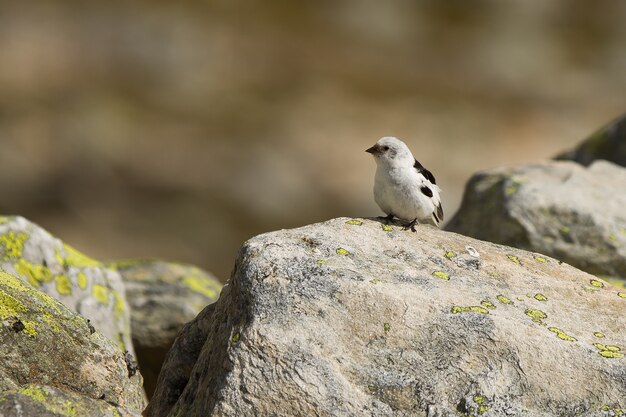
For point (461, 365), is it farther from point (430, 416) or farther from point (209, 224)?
point (209, 224)

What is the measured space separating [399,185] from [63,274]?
442cm

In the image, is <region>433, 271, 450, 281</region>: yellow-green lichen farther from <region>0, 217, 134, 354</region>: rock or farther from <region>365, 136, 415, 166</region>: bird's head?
<region>0, 217, 134, 354</region>: rock

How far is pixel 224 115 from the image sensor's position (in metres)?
51.9

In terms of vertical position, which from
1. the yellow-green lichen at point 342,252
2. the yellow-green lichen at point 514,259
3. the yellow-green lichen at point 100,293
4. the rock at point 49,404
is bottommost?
the rock at point 49,404

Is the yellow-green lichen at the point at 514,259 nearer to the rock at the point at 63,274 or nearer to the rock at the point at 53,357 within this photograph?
the rock at the point at 53,357

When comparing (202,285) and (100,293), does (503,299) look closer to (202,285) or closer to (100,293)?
(100,293)

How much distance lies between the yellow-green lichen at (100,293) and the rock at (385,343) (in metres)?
3.50

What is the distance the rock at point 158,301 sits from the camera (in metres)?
13.3

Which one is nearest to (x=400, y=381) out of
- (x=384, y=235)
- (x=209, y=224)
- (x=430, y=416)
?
(x=430, y=416)

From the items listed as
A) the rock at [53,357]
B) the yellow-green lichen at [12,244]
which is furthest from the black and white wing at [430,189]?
the yellow-green lichen at [12,244]

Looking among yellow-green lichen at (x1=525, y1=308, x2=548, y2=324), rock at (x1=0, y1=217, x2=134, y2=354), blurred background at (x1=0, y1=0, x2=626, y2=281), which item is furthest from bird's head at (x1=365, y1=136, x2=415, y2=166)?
blurred background at (x1=0, y1=0, x2=626, y2=281)

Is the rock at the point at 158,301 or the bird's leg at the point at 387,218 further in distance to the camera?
the rock at the point at 158,301

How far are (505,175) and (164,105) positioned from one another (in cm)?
3956

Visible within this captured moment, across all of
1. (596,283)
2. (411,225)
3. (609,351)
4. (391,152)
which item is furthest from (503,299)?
(391,152)
